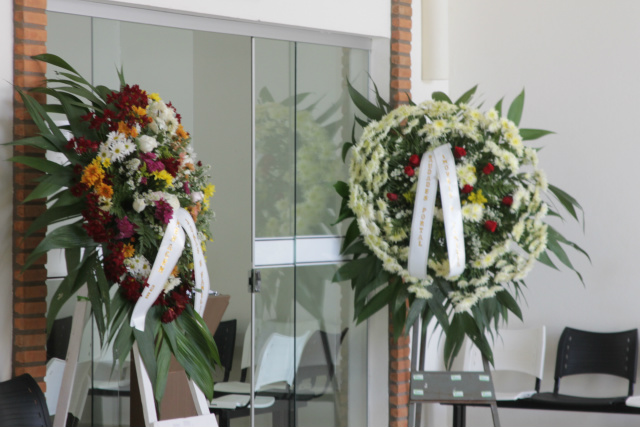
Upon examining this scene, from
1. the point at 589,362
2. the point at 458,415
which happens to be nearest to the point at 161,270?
the point at 458,415

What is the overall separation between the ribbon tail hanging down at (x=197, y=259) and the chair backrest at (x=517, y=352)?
2406 millimetres

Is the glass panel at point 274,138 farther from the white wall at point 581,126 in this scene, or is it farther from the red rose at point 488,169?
the white wall at point 581,126

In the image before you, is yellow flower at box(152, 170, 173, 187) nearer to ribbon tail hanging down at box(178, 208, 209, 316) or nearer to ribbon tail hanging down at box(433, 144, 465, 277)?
ribbon tail hanging down at box(178, 208, 209, 316)

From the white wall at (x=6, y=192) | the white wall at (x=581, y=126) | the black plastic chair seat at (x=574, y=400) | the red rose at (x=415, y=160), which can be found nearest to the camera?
the white wall at (x=6, y=192)

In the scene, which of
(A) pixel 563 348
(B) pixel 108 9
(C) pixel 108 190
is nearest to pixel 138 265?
(C) pixel 108 190

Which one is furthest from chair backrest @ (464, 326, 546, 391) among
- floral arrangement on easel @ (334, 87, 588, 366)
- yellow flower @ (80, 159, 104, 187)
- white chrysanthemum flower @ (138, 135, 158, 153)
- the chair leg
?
yellow flower @ (80, 159, 104, 187)

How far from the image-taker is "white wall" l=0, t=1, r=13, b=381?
3.83m

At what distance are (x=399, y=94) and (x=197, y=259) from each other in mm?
2338

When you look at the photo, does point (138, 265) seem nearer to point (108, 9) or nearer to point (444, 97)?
point (108, 9)

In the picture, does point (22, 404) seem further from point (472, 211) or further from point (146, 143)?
point (472, 211)

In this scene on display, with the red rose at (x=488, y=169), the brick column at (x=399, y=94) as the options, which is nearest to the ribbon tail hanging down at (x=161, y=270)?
the red rose at (x=488, y=169)

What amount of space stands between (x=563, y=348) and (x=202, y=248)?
2.76 metres

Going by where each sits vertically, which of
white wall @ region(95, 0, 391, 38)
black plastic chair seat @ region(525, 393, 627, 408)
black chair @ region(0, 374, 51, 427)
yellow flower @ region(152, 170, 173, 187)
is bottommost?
black plastic chair seat @ region(525, 393, 627, 408)

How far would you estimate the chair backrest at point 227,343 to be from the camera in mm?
4895
